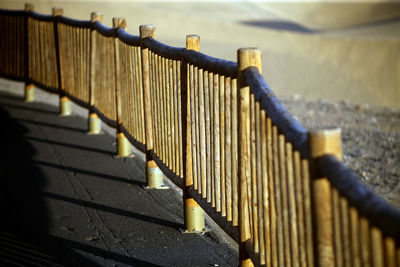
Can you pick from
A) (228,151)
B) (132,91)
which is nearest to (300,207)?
(228,151)

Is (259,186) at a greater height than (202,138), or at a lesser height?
lesser

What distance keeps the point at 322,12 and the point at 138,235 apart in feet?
228

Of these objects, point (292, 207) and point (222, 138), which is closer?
point (292, 207)

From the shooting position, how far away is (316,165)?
2902mm

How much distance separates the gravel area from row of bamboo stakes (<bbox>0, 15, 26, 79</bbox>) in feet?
21.2

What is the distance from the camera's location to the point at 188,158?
18.5 ft

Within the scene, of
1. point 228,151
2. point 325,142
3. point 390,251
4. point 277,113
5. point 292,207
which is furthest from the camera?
point 228,151

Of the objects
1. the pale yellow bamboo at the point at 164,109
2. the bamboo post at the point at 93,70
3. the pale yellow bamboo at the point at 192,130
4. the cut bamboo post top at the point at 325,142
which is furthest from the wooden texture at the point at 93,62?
the cut bamboo post top at the point at 325,142

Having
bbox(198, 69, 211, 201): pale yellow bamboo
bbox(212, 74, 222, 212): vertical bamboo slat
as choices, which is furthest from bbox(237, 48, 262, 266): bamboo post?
bbox(198, 69, 211, 201): pale yellow bamboo

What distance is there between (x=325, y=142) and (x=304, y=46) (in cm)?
3958

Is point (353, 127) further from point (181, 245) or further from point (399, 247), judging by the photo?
point (399, 247)

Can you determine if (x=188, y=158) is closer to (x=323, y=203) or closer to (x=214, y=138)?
(x=214, y=138)

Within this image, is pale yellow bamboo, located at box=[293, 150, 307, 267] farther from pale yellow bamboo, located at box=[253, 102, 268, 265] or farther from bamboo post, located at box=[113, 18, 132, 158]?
bamboo post, located at box=[113, 18, 132, 158]

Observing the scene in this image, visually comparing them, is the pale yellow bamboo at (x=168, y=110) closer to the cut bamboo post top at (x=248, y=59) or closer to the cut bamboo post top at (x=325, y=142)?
the cut bamboo post top at (x=248, y=59)
